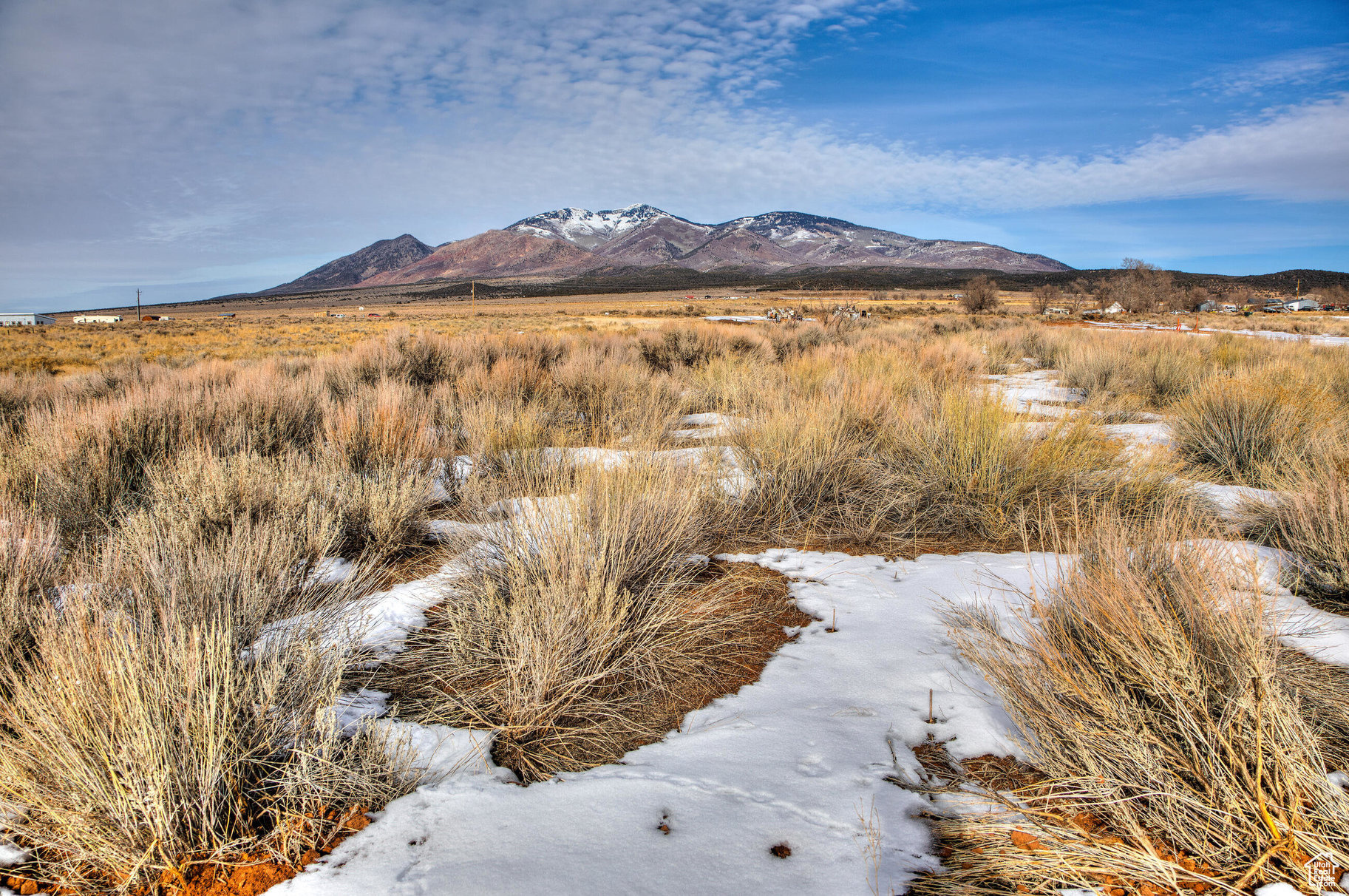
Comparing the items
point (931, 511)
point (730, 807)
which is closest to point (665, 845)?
point (730, 807)

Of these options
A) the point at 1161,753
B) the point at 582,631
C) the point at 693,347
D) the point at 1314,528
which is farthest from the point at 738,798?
the point at 693,347

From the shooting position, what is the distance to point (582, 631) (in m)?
2.64

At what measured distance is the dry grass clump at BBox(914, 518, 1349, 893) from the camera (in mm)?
1511

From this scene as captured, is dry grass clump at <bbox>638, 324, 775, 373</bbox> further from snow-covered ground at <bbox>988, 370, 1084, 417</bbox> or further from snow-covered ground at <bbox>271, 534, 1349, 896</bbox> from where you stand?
snow-covered ground at <bbox>271, 534, 1349, 896</bbox>

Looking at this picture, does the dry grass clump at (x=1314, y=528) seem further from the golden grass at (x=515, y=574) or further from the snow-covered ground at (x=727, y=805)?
the snow-covered ground at (x=727, y=805)

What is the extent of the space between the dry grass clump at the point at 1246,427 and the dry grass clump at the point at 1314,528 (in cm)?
118

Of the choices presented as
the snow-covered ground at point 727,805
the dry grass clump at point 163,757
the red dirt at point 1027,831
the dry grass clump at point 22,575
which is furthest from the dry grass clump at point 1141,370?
the dry grass clump at point 22,575

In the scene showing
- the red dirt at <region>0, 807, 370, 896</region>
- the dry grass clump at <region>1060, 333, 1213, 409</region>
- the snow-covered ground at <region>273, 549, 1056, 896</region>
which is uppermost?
the dry grass clump at <region>1060, 333, 1213, 409</region>

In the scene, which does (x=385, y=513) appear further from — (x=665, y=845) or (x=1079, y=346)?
(x=1079, y=346)

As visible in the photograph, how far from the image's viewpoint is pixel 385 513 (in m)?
4.07

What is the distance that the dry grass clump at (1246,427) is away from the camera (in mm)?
5395

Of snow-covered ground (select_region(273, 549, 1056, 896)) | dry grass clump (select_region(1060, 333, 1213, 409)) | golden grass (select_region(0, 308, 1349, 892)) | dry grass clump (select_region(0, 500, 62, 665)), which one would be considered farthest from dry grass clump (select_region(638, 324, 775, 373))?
snow-covered ground (select_region(273, 549, 1056, 896))

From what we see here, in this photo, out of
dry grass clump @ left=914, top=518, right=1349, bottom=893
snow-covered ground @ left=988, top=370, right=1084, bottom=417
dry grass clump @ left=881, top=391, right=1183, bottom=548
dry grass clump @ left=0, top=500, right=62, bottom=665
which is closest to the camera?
dry grass clump @ left=914, top=518, right=1349, bottom=893

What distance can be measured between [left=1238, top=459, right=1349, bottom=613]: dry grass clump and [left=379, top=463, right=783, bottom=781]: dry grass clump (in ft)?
9.00
